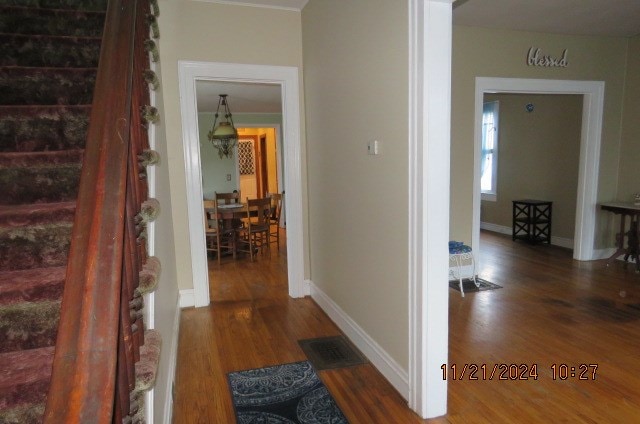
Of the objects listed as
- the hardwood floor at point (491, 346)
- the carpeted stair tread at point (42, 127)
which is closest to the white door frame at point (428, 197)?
the hardwood floor at point (491, 346)

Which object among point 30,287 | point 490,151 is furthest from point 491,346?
point 490,151

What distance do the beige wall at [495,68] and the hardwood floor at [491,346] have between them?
3.57 ft

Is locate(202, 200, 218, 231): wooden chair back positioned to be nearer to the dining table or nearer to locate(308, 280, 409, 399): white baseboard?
the dining table

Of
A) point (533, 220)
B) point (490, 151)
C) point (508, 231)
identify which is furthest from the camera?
point (490, 151)

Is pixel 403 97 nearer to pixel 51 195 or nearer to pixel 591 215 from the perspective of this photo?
pixel 51 195

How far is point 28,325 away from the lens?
4.33ft

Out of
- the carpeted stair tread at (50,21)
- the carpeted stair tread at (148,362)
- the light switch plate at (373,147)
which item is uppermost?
the carpeted stair tread at (50,21)

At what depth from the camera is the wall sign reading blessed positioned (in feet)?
13.7

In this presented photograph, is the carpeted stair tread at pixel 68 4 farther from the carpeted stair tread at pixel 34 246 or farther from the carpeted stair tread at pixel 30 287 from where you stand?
the carpeted stair tread at pixel 30 287

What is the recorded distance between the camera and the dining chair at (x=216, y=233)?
5309 mm

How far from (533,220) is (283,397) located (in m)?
5.17

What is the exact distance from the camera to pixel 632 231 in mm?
4434
